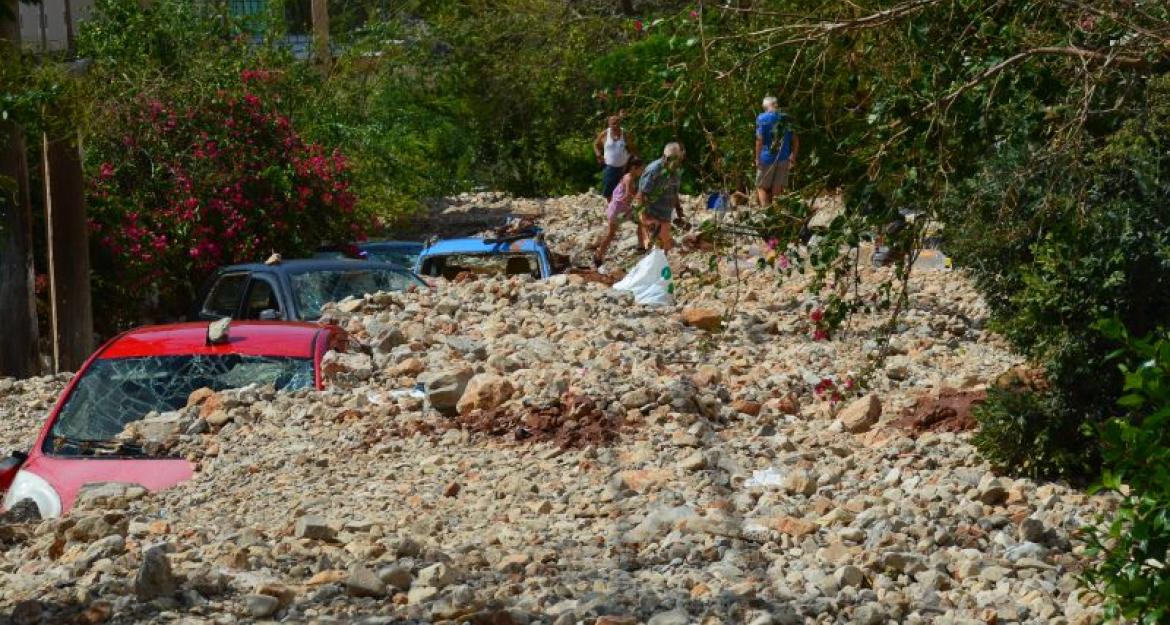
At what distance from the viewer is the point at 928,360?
13570mm

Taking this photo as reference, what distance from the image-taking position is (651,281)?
16.1m

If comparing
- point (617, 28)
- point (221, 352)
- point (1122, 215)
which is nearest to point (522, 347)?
point (221, 352)

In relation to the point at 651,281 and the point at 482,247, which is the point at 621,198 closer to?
the point at 482,247

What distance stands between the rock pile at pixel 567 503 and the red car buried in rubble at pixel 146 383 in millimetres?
197

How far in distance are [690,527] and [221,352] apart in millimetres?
3597

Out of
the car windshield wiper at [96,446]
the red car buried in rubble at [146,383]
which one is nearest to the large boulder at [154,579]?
the red car buried in rubble at [146,383]

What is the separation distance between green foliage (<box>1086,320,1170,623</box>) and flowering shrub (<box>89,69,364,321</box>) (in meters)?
16.1

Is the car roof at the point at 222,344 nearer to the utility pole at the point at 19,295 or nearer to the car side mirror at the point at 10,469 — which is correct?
the car side mirror at the point at 10,469

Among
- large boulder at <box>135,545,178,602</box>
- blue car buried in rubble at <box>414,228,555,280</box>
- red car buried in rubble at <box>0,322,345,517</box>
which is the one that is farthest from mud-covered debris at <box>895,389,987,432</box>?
blue car buried in rubble at <box>414,228,555,280</box>

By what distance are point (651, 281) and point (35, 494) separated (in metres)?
7.62

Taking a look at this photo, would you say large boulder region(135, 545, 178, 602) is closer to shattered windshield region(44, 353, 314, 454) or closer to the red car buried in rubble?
the red car buried in rubble

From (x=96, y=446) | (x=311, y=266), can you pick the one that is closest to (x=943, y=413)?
(x=96, y=446)

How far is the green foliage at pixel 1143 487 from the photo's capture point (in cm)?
544

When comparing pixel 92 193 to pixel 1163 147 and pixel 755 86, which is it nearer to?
pixel 755 86
